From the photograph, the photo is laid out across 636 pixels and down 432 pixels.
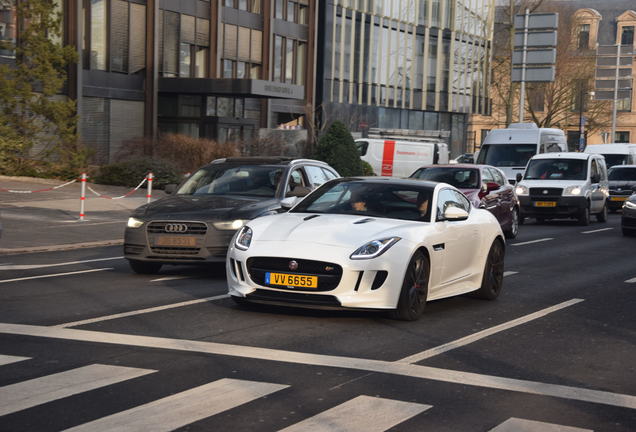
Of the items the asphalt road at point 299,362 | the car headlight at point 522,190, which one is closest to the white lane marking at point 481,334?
the asphalt road at point 299,362

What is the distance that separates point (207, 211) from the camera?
12773 millimetres

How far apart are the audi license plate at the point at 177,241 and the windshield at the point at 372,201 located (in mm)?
1967

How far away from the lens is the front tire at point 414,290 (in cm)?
958

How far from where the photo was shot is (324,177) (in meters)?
15.5

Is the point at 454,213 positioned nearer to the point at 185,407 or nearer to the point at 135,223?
the point at 135,223

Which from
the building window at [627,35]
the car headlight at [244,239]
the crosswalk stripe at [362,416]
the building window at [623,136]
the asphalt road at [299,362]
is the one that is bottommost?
the asphalt road at [299,362]

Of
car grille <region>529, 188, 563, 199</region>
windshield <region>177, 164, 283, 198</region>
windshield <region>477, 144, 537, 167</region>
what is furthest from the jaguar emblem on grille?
windshield <region>477, 144, 537, 167</region>

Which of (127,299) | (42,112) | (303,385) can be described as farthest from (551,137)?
(303,385)

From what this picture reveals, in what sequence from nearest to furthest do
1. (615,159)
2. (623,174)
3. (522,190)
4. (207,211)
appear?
(207,211)
(522,190)
(623,174)
(615,159)

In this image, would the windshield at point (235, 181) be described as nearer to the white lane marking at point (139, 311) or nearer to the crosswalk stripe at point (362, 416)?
the white lane marking at point (139, 311)

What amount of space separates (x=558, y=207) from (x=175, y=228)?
1691 cm

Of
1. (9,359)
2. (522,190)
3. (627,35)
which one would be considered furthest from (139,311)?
(627,35)

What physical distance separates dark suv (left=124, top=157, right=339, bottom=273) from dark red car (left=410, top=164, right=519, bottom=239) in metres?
7.41

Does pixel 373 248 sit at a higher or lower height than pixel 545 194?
higher
